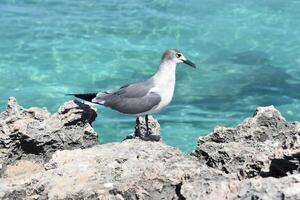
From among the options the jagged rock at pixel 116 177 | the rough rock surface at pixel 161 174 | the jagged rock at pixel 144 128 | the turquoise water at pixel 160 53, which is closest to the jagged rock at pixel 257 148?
the rough rock surface at pixel 161 174

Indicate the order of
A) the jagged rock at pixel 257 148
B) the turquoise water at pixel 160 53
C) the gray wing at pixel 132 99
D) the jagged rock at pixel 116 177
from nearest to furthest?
the jagged rock at pixel 257 148 → the jagged rock at pixel 116 177 → the gray wing at pixel 132 99 → the turquoise water at pixel 160 53

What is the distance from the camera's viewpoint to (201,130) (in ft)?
30.1

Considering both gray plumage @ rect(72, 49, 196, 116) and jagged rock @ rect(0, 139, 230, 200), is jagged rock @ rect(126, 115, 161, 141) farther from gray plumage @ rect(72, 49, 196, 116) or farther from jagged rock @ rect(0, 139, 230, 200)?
jagged rock @ rect(0, 139, 230, 200)

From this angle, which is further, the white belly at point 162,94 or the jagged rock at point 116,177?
the white belly at point 162,94

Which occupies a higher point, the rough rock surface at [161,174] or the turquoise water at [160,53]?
the turquoise water at [160,53]

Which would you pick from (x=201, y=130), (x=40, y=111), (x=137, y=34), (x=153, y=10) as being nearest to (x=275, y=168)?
(x=40, y=111)

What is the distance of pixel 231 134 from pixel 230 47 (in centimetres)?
754

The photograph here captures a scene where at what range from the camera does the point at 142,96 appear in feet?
20.1

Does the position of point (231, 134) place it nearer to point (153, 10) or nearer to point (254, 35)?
point (254, 35)

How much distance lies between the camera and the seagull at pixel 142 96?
6.10 m

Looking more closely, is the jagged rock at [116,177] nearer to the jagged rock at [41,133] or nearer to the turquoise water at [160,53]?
the jagged rock at [41,133]

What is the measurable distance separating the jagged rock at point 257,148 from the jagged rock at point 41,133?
108 cm

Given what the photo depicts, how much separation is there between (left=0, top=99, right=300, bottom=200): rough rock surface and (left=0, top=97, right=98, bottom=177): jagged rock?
0.90 meters

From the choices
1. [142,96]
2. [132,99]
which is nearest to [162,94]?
[142,96]
